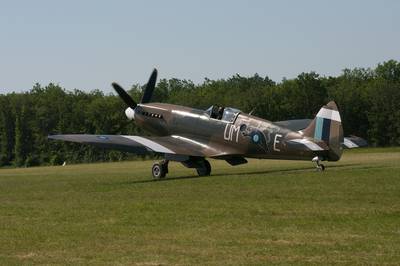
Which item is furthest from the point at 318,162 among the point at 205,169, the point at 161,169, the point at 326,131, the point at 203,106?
the point at 203,106

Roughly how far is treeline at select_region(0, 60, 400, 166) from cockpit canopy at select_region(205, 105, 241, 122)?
55.6 m

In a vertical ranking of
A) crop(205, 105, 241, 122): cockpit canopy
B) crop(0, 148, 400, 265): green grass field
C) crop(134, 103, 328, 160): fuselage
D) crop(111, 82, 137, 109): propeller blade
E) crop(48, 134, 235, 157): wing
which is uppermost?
crop(111, 82, 137, 109): propeller blade

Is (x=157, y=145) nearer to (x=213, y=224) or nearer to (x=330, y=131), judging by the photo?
(x=330, y=131)

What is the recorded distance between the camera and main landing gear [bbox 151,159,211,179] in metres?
24.5

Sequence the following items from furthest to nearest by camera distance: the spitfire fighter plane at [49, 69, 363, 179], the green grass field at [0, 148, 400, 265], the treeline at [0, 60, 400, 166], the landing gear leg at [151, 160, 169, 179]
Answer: the treeline at [0, 60, 400, 166]
the landing gear leg at [151, 160, 169, 179]
the spitfire fighter plane at [49, 69, 363, 179]
the green grass field at [0, 148, 400, 265]

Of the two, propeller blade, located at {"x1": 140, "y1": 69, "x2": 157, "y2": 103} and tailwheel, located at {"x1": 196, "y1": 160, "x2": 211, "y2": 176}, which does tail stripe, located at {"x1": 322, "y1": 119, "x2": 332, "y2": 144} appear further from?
propeller blade, located at {"x1": 140, "y1": 69, "x2": 157, "y2": 103}

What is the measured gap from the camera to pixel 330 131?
2162cm

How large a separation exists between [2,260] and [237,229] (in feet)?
11.4

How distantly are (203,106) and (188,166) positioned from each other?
232 feet

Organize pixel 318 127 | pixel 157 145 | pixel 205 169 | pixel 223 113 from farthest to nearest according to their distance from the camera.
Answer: pixel 205 169 < pixel 157 145 < pixel 223 113 < pixel 318 127

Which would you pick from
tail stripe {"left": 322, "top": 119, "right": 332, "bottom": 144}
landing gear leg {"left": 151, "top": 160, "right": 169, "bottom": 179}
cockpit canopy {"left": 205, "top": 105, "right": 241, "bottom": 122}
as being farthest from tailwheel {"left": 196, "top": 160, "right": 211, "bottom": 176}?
tail stripe {"left": 322, "top": 119, "right": 332, "bottom": 144}

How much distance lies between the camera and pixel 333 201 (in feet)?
46.4

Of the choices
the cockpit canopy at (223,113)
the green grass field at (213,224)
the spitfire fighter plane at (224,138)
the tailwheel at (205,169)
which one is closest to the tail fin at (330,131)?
the spitfire fighter plane at (224,138)

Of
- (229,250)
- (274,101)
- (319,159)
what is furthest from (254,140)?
(274,101)
